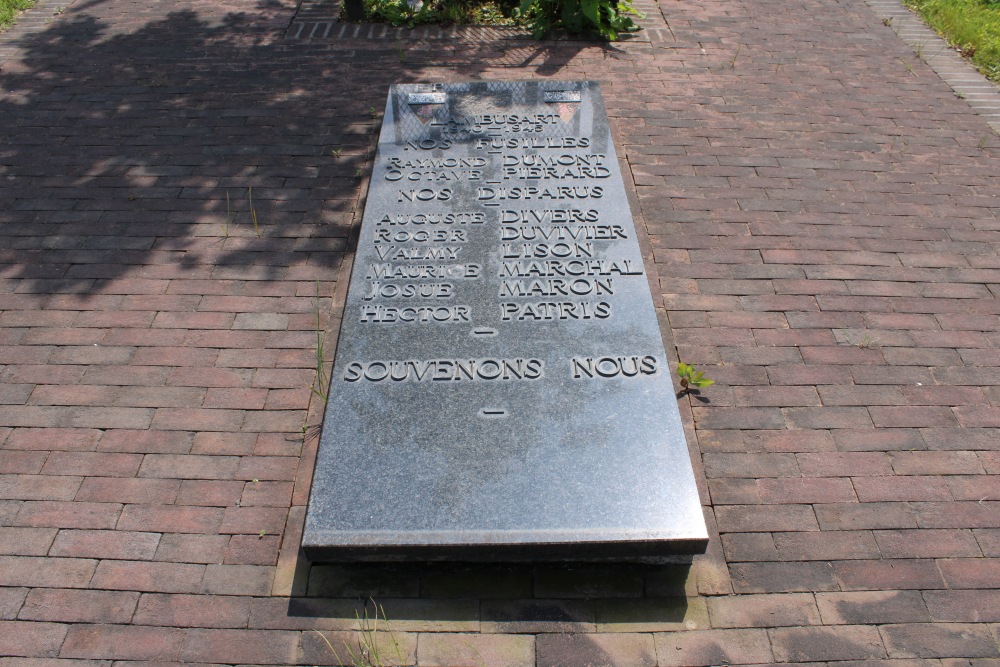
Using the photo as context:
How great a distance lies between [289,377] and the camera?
11.6 feet

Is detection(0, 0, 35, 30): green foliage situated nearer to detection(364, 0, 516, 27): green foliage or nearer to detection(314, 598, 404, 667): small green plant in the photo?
detection(364, 0, 516, 27): green foliage

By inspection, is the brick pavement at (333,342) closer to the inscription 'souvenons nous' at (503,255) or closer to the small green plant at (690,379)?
the small green plant at (690,379)

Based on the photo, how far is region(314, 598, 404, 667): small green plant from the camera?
2.51m

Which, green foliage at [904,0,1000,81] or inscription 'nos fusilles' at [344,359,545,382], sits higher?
green foliage at [904,0,1000,81]

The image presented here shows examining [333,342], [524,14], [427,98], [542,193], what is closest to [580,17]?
[524,14]

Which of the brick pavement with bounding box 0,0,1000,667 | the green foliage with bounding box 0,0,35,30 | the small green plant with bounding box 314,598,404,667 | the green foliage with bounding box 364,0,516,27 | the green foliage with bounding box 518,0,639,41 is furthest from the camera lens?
the green foliage with bounding box 364,0,516,27

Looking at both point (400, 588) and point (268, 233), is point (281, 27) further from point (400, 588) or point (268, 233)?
point (400, 588)

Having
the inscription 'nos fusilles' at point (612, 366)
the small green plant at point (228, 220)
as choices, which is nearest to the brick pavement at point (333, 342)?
the small green plant at point (228, 220)

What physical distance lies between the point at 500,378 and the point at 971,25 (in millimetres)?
7112

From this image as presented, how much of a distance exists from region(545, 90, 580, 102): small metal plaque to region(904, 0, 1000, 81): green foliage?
412 cm

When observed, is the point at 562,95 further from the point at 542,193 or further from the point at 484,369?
the point at 484,369

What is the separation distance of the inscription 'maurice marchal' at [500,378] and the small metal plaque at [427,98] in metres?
0.63

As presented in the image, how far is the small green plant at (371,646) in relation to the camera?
2508 millimetres

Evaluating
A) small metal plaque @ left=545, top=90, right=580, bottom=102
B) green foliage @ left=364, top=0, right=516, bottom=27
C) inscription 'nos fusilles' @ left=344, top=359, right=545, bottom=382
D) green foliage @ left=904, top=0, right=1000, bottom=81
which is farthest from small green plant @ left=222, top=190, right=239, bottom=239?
green foliage @ left=904, top=0, right=1000, bottom=81
